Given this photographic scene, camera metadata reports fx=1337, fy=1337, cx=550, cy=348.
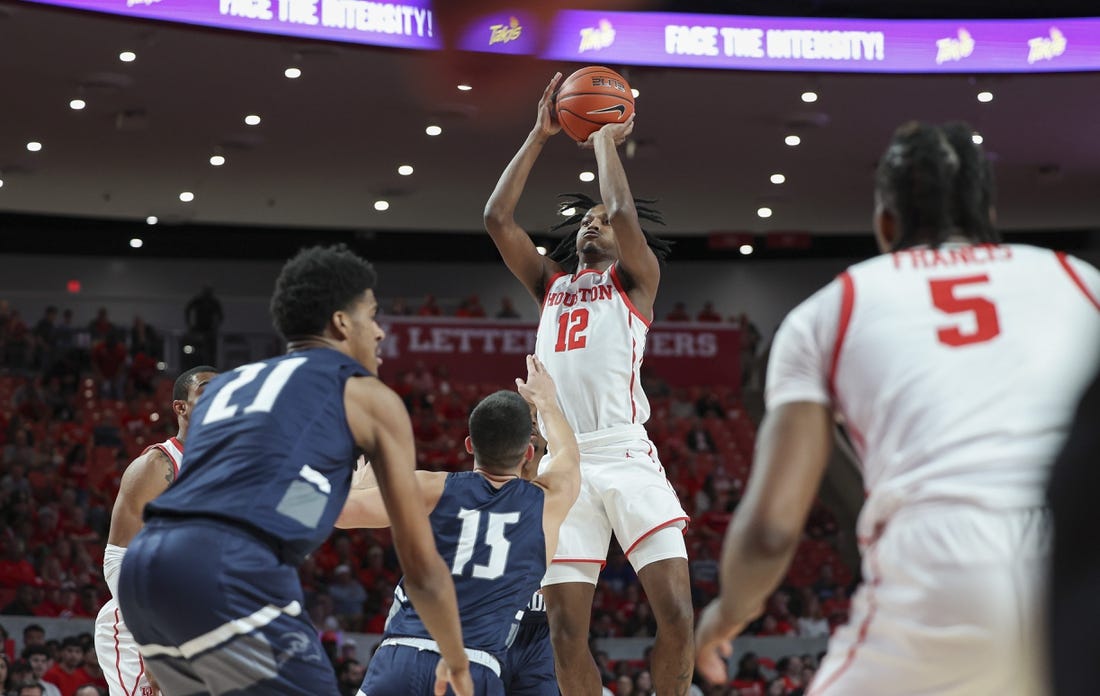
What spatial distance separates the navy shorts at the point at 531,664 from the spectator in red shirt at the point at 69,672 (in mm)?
5349

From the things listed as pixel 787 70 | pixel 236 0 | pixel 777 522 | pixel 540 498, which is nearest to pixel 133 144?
pixel 236 0

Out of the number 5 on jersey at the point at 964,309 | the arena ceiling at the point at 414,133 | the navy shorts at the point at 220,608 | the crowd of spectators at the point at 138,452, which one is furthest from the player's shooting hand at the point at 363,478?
the arena ceiling at the point at 414,133

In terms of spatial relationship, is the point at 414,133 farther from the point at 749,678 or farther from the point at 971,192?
the point at 971,192

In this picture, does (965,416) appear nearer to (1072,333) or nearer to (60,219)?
(1072,333)

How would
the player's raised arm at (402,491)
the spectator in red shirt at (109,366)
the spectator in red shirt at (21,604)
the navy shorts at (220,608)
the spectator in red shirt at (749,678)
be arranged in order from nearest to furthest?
the navy shorts at (220,608) → the player's raised arm at (402,491) → the spectator in red shirt at (21,604) → the spectator in red shirt at (749,678) → the spectator in red shirt at (109,366)

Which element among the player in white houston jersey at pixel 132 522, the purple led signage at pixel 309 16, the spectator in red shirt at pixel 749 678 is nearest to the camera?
the player in white houston jersey at pixel 132 522

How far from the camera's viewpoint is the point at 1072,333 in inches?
107

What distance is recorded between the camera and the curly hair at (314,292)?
3.67 m

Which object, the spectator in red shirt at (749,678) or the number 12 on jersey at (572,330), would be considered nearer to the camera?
the number 12 on jersey at (572,330)

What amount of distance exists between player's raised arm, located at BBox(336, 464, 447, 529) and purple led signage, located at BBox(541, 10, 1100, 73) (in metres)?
11.6

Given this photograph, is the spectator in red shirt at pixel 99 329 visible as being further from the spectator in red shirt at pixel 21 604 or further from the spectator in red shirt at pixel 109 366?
the spectator in red shirt at pixel 21 604

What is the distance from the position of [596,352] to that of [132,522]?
2368mm

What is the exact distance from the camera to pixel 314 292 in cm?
367

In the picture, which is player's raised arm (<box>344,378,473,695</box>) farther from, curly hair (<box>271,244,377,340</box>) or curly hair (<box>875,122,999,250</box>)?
curly hair (<box>875,122,999,250</box>)
